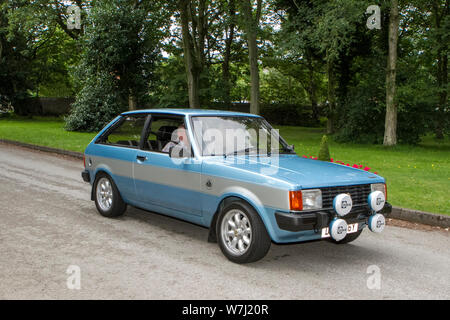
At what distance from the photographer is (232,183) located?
17.9 ft

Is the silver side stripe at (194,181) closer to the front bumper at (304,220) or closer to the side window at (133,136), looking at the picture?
the front bumper at (304,220)

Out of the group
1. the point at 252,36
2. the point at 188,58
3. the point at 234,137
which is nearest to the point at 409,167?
the point at 234,137

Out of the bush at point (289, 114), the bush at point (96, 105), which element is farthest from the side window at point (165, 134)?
the bush at point (289, 114)

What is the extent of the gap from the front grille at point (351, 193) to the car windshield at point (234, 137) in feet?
4.51

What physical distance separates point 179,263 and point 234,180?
1087 mm

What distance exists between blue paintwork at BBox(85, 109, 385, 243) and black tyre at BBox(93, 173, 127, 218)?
157 millimetres

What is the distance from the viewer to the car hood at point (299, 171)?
16.9 ft

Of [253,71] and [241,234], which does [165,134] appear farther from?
[253,71]

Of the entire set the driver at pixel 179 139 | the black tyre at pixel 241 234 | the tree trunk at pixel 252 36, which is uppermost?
the tree trunk at pixel 252 36

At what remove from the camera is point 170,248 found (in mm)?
5914

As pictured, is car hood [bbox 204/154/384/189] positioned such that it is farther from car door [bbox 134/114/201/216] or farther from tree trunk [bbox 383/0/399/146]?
tree trunk [bbox 383/0/399/146]

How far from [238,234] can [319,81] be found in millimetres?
38938

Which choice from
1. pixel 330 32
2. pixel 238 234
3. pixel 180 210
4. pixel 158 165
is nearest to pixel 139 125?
pixel 158 165

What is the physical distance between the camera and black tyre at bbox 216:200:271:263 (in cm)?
514
